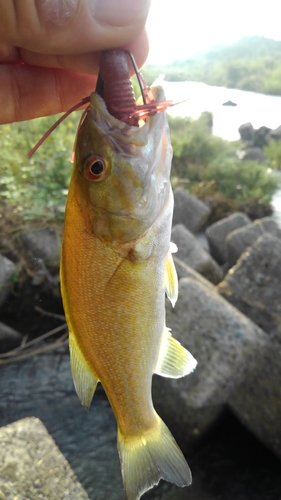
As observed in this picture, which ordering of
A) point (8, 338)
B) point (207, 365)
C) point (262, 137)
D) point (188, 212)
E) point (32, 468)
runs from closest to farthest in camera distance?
1. point (32, 468)
2. point (207, 365)
3. point (8, 338)
4. point (188, 212)
5. point (262, 137)

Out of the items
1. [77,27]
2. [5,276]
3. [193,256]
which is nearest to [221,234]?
[193,256]

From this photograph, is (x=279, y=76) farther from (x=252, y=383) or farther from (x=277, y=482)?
(x=277, y=482)

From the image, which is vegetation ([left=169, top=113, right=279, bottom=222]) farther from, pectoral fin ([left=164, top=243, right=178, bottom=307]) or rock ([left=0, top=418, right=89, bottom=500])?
pectoral fin ([left=164, top=243, right=178, bottom=307])

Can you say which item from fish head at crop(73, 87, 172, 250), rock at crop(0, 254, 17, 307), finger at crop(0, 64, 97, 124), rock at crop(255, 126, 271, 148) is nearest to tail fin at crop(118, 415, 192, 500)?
fish head at crop(73, 87, 172, 250)

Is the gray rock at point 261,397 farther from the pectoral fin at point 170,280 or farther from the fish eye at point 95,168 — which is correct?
the fish eye at point 95,168

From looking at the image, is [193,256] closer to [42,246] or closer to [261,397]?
[42,246]
